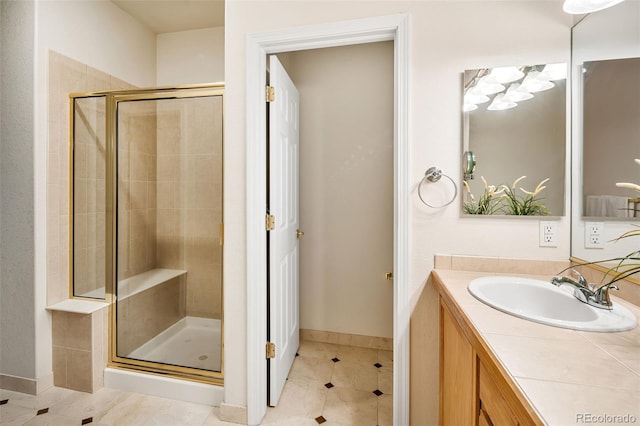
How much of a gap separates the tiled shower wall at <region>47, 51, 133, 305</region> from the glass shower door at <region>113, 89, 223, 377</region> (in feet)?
1.01

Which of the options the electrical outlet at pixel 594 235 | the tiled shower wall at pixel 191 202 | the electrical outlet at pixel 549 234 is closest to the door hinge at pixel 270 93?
the tiled shower wall at pixel 191 202

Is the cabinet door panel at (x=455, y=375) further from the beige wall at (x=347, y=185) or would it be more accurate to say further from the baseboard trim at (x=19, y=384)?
the baseboard trim at (x=19, y=384)

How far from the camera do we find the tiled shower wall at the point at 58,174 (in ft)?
6.02

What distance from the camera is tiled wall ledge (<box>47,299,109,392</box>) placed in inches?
70.8

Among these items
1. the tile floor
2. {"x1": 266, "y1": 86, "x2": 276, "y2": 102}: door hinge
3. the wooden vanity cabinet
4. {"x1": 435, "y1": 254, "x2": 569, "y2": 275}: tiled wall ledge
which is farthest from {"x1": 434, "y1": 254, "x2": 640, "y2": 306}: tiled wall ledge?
{"x1": 266, "y1": 86, "x2": 276, "y2": 102}: door hinge

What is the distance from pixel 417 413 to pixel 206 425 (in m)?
1.14

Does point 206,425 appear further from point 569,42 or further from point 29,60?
point 569,42

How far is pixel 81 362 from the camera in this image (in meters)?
1.81

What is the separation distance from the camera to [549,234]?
1298mm

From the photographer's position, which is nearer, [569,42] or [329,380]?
[569,42]

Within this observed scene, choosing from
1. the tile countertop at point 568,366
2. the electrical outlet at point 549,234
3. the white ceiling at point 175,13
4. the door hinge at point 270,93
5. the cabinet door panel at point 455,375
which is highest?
the white ceiling at point 175,13

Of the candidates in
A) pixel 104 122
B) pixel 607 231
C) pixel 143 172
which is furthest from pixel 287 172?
pixel 607 231

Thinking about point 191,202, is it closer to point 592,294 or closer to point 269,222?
point 269,222

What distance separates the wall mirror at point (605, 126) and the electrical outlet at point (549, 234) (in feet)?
0.22
